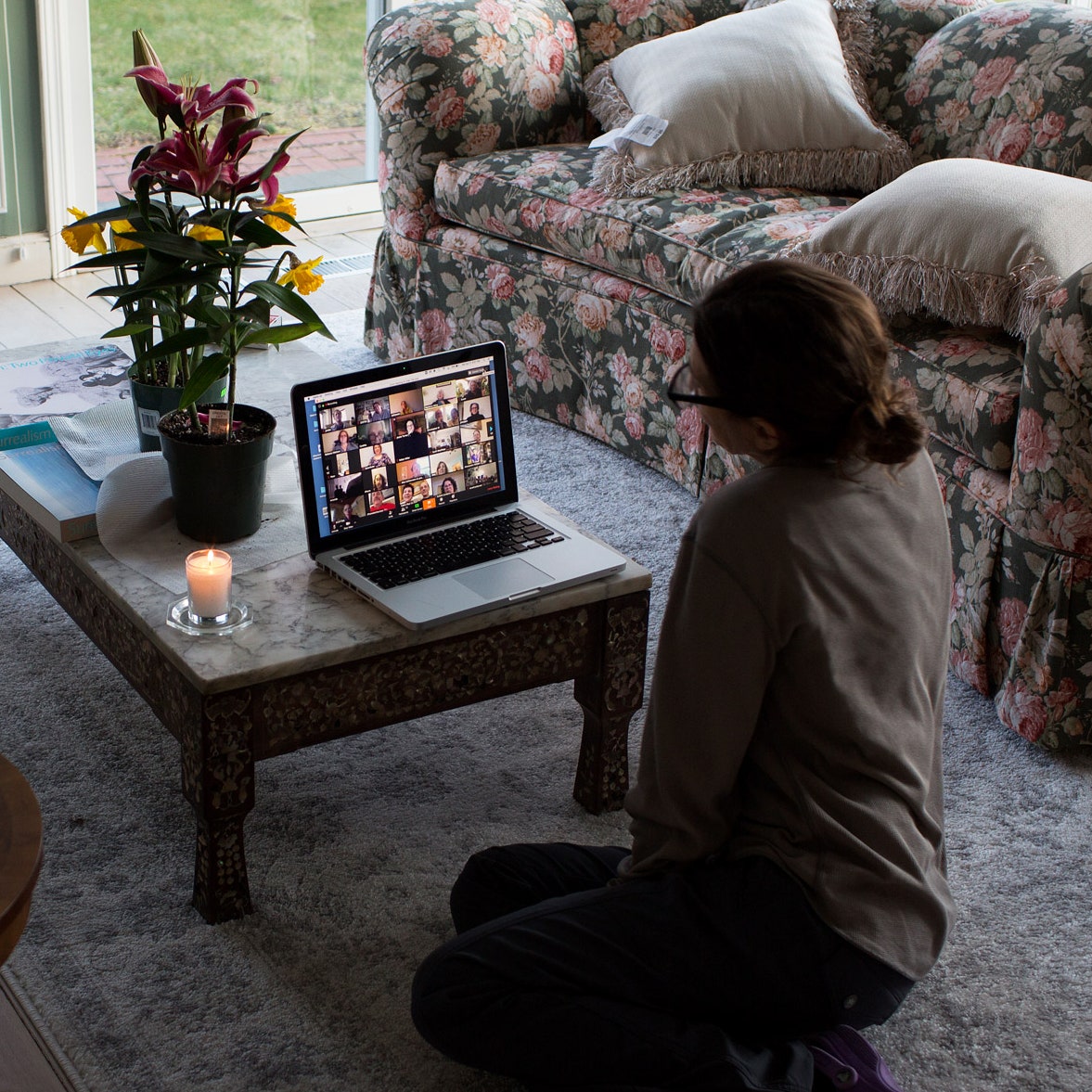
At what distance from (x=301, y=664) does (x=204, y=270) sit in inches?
19.3

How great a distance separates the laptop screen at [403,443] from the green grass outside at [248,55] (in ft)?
7.80

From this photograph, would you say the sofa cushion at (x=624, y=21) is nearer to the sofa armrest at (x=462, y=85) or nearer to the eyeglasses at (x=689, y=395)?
the sofa armrest at (x=462, y=85)

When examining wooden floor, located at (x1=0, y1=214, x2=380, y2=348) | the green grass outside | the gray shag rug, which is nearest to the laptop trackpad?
the gray shag rug

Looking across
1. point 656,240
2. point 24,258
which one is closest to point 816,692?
point 656,240

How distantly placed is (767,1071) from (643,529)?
4.92 ft

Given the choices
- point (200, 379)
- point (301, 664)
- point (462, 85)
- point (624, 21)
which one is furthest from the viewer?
point (624, 21)

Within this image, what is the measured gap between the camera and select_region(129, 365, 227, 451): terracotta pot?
1829mm

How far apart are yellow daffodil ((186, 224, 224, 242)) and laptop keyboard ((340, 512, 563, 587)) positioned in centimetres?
40

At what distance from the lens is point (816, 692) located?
48.5 inches

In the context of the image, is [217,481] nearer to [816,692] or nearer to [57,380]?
[57,380]

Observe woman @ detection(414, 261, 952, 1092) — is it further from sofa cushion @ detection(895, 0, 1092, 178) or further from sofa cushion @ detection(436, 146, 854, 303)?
sofa cushion @ detection(895, 0, 1092, 178)

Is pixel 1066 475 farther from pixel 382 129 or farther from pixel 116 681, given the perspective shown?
pixel 382 129

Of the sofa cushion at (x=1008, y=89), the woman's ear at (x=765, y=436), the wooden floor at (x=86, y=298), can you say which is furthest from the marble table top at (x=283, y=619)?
the wooden floor at (x=86, y=298)

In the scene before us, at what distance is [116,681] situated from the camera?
2.11 m
